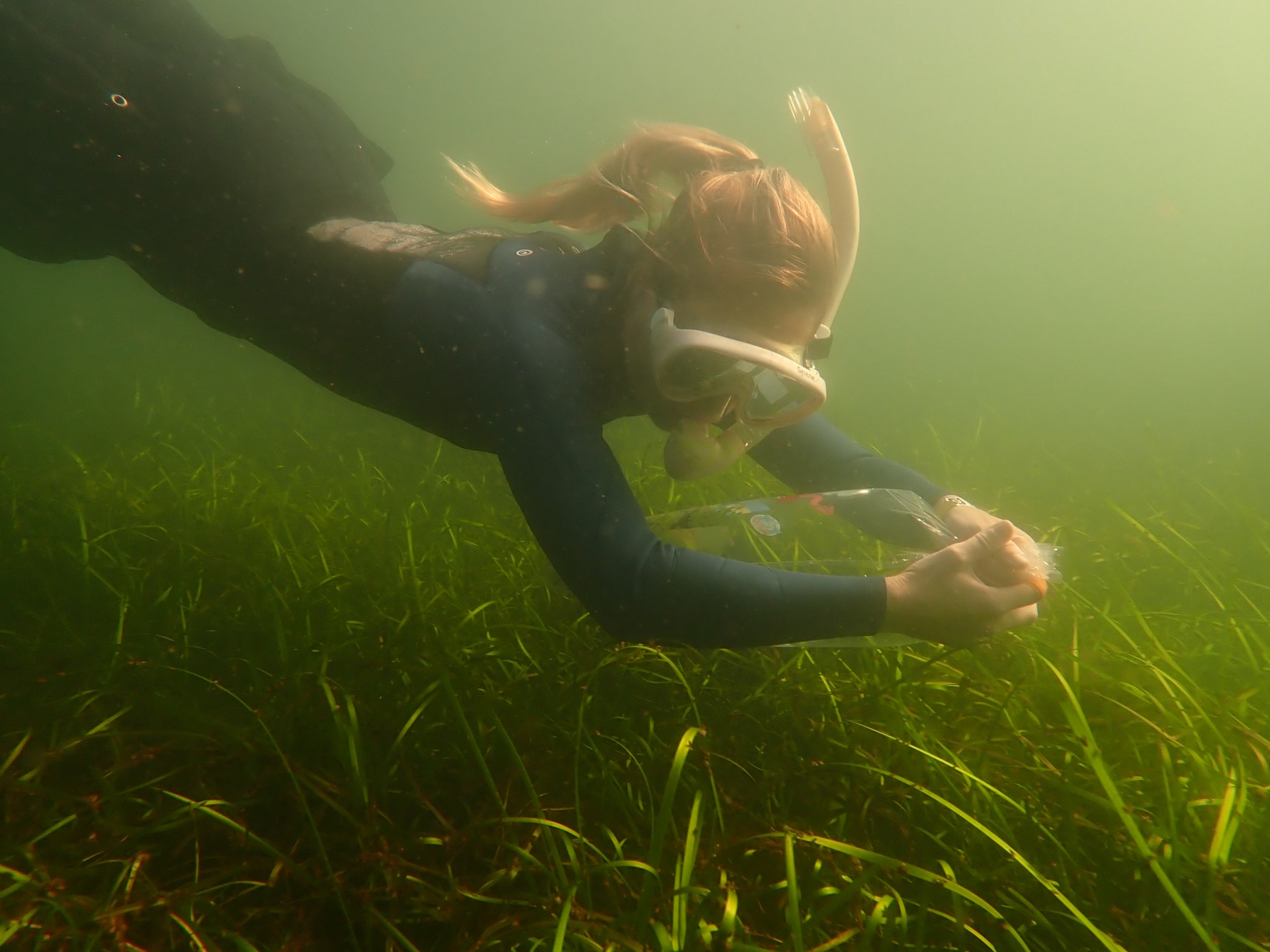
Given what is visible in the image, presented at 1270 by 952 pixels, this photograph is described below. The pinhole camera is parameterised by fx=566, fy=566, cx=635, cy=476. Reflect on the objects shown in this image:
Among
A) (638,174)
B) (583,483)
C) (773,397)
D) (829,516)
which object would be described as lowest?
(829,516)

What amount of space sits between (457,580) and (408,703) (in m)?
1.12

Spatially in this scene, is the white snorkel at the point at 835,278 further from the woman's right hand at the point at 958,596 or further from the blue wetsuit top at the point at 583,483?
the woman's right hand at the point at 958,596

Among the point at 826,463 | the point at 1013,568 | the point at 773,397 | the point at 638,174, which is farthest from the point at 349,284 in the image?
the point at 1013,568

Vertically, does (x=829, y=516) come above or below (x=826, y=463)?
below

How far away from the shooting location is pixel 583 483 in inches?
58.0

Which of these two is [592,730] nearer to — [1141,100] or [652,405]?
[652,405]

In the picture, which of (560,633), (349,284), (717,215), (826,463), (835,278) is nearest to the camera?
(717,215)

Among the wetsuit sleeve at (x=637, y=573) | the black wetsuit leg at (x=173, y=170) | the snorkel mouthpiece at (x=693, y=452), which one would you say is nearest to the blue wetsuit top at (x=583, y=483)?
the wetsuit sleeve at (x=637, y=573)

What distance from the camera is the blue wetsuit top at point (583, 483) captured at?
4.83 ft

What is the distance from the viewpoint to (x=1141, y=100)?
201ft

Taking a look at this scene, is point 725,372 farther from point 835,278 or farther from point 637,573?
point 637,573

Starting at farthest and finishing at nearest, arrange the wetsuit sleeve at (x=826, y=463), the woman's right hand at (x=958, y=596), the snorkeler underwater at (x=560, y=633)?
the wetsuit sleeve at (x=826, y=463) → the woman's right hand at (x=958, y=596) → the snorkeler underwater at (x=560, y=633)

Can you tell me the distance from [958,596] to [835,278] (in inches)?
39.6

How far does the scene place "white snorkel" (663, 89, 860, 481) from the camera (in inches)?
73.3
